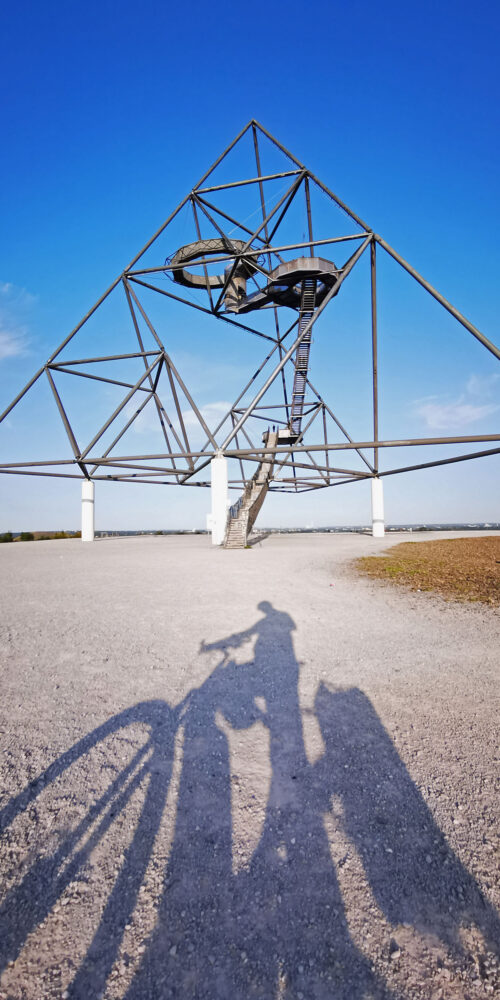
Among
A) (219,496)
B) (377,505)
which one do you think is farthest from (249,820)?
(377,505)

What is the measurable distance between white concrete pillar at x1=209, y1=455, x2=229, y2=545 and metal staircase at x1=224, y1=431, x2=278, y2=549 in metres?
0.85

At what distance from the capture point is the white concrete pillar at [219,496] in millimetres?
16703

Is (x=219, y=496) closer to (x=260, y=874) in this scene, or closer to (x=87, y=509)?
(x=87, y=509)

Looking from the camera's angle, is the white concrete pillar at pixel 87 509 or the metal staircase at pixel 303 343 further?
the white concrete pillar at pixel 87 509

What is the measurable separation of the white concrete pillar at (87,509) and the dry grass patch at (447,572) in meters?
16.3

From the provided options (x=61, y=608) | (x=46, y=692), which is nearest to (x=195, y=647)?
(x=46, y=692)

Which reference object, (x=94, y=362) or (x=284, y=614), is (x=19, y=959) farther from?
(x=94, y=362)

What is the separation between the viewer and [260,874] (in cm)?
185

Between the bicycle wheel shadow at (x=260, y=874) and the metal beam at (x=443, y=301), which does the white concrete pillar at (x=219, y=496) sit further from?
the bicycle wheel shadow at (x=260, y=874)

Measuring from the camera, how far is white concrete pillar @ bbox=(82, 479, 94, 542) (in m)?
22.5

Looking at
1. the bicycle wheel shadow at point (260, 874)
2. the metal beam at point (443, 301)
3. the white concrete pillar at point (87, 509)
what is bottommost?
the bicycle wheel shadow at point (260, 874)

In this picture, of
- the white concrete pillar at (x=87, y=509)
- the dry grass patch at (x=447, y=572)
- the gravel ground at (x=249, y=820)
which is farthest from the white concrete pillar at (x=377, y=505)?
the gravel ground at (x=249, y=820)

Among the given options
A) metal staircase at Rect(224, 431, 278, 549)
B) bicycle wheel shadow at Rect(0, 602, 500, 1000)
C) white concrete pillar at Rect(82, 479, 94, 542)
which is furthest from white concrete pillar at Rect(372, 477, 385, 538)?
bicycle wheel shadow at Rect(0, 602, 500, 1000)

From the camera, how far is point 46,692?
3.65 meters
